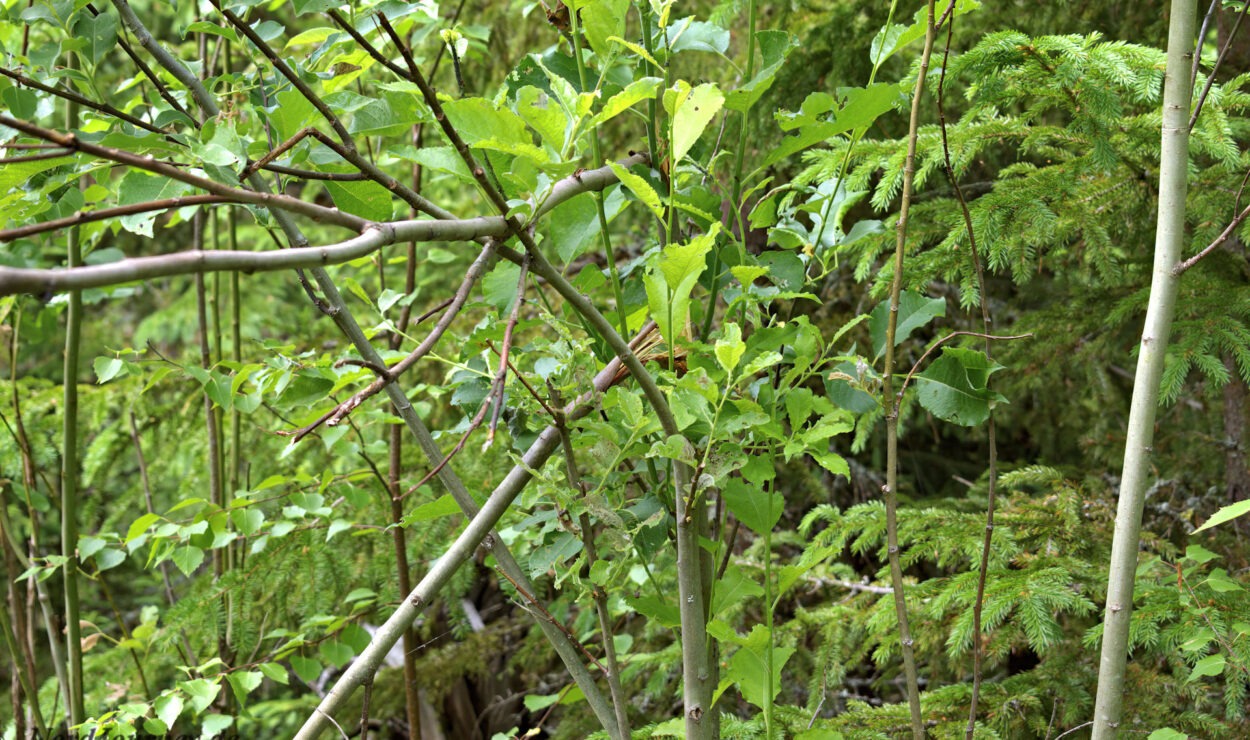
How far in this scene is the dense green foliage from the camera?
0.86m

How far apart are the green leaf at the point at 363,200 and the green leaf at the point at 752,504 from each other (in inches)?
17.7

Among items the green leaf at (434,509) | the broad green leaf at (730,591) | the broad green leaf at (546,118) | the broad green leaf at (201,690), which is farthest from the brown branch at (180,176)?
the broad green leaf at (201,690)

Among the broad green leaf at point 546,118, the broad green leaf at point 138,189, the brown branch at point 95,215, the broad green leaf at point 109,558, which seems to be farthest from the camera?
the broad green leaf at point 109,558

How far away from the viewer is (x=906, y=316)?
1040 mm

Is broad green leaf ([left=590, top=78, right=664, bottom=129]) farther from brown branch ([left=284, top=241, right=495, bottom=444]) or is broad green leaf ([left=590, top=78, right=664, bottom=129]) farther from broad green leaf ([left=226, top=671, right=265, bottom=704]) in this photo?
broad green leaf ([left=226, top=671, right=265, bottom=704])

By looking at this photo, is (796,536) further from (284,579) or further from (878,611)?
(284,579)

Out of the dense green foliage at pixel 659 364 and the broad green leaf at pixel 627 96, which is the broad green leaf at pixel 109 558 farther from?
the broad green leaf at pixel 627 96

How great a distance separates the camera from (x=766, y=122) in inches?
79.5

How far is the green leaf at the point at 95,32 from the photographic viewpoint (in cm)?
107

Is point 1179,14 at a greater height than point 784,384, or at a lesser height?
greater

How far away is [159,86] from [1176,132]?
115cm

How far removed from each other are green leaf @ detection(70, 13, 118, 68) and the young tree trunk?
1170 millimetres

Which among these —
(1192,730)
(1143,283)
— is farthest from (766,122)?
(1192,730)

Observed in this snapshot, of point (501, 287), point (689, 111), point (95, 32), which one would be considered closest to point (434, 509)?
point (501, 287)
